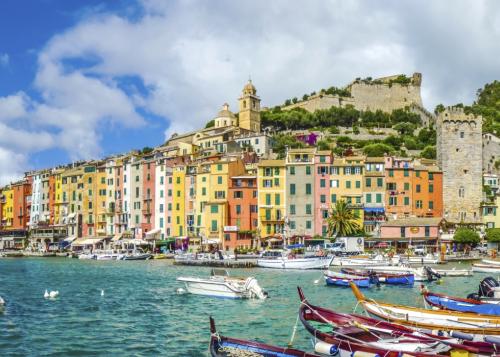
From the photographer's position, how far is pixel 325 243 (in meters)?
75.2

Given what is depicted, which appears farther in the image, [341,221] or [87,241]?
[87,241]

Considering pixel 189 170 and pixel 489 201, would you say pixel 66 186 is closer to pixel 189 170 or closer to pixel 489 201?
pixel 189 170

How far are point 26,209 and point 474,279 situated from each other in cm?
8975

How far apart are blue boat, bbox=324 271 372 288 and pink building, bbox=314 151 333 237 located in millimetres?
33644

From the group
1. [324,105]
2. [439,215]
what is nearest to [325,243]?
[439,215]

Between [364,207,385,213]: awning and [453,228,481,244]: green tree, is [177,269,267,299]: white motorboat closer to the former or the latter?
[364,207,385,213]: awning

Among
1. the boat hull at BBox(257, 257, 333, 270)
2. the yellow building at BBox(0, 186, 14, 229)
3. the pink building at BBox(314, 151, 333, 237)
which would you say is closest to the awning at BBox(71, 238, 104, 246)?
the yellow building at BBox(0, 186, 14, 229)

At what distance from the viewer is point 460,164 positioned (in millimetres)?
82625

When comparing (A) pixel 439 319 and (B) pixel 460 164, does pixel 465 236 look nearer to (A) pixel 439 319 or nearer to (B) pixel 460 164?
(B) pixel 460 164

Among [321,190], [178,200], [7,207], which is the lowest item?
[178,200]

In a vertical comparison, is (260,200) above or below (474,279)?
above

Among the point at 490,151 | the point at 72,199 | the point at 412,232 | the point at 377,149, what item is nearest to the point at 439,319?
the point at 412,232

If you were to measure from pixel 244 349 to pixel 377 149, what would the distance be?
88310mm

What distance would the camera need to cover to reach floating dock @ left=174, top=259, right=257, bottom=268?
62438 millimetres
